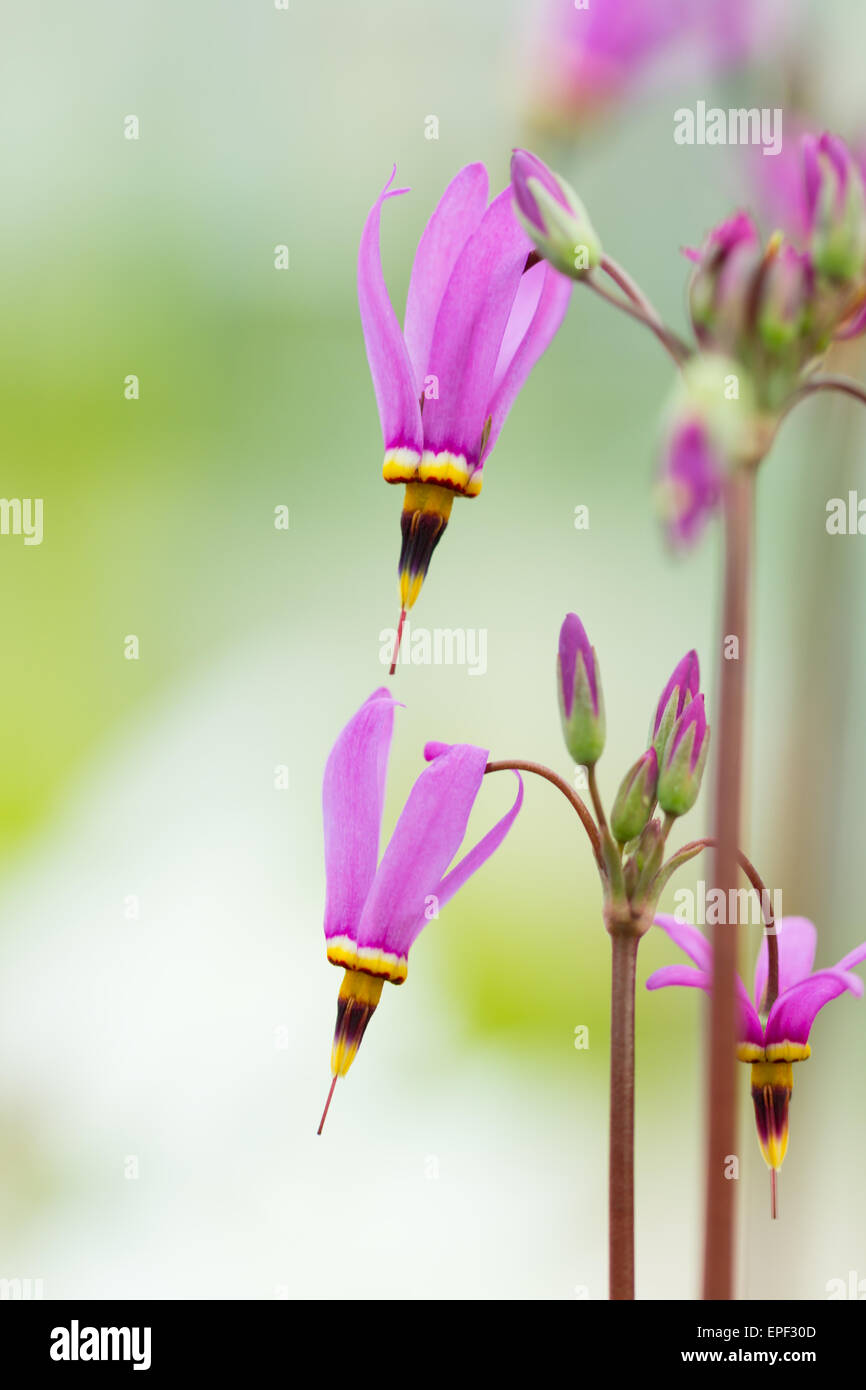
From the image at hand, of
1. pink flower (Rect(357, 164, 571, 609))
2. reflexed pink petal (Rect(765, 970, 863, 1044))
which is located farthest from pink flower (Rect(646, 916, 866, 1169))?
pink flower (Rect(357, 164, 571, 609))

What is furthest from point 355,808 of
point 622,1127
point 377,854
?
point 622,1127

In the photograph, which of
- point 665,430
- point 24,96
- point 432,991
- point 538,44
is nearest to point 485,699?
point 432,991

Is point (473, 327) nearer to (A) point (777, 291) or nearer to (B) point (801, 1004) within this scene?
(A) point (777, 291)

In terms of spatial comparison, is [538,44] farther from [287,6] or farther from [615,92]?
[287,6]

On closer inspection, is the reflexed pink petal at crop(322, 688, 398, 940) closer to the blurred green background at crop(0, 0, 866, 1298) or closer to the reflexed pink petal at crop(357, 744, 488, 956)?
the reflexed pink petal at crop(357, 744, 488, 956)

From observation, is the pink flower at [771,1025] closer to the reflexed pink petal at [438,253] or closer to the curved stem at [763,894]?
the curved stem at [763,894]

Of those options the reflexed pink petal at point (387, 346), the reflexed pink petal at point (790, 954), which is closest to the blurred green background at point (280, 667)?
the reflexed pink petal at point (790, 954)
